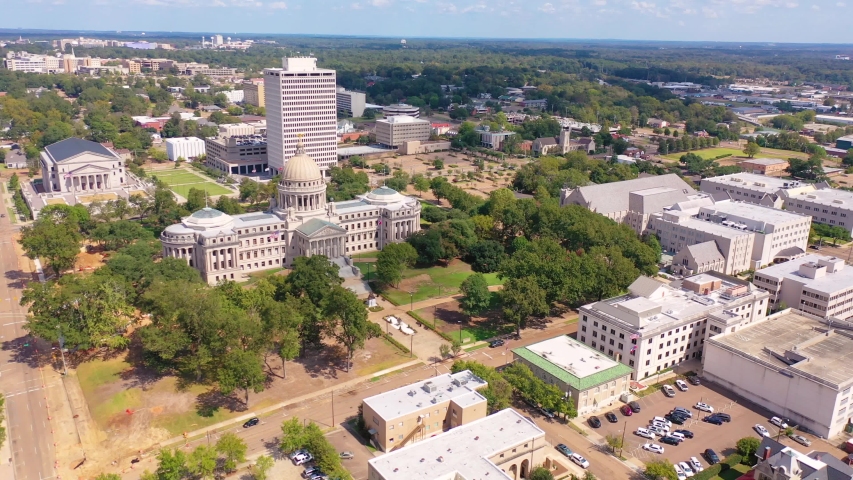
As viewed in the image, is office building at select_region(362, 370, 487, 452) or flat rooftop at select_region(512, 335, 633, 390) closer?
office building at select_region(362, 370, 487, 452)

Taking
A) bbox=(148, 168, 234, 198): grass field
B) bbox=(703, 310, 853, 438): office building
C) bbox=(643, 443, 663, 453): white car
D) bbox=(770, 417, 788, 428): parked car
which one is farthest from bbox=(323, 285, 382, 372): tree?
bbox=(148, 168, 234, 198): grass field

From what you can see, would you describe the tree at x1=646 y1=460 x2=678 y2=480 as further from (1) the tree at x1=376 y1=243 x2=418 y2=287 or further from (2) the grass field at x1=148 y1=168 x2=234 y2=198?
(2) the grass field at x1=148 y1=168 x2=234 y2=198

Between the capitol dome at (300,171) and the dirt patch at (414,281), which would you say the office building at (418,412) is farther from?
the capitol dome at (300,171)

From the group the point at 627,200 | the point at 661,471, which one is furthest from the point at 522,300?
the point at 627,200

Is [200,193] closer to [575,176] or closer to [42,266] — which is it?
[42,266]

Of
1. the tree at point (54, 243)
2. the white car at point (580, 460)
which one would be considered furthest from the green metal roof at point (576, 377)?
the tree at point (54, 243)

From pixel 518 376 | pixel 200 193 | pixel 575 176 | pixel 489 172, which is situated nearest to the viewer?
pixel 518 376

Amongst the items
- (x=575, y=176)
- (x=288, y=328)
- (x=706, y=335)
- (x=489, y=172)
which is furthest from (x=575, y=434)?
(x=489, y=172)
